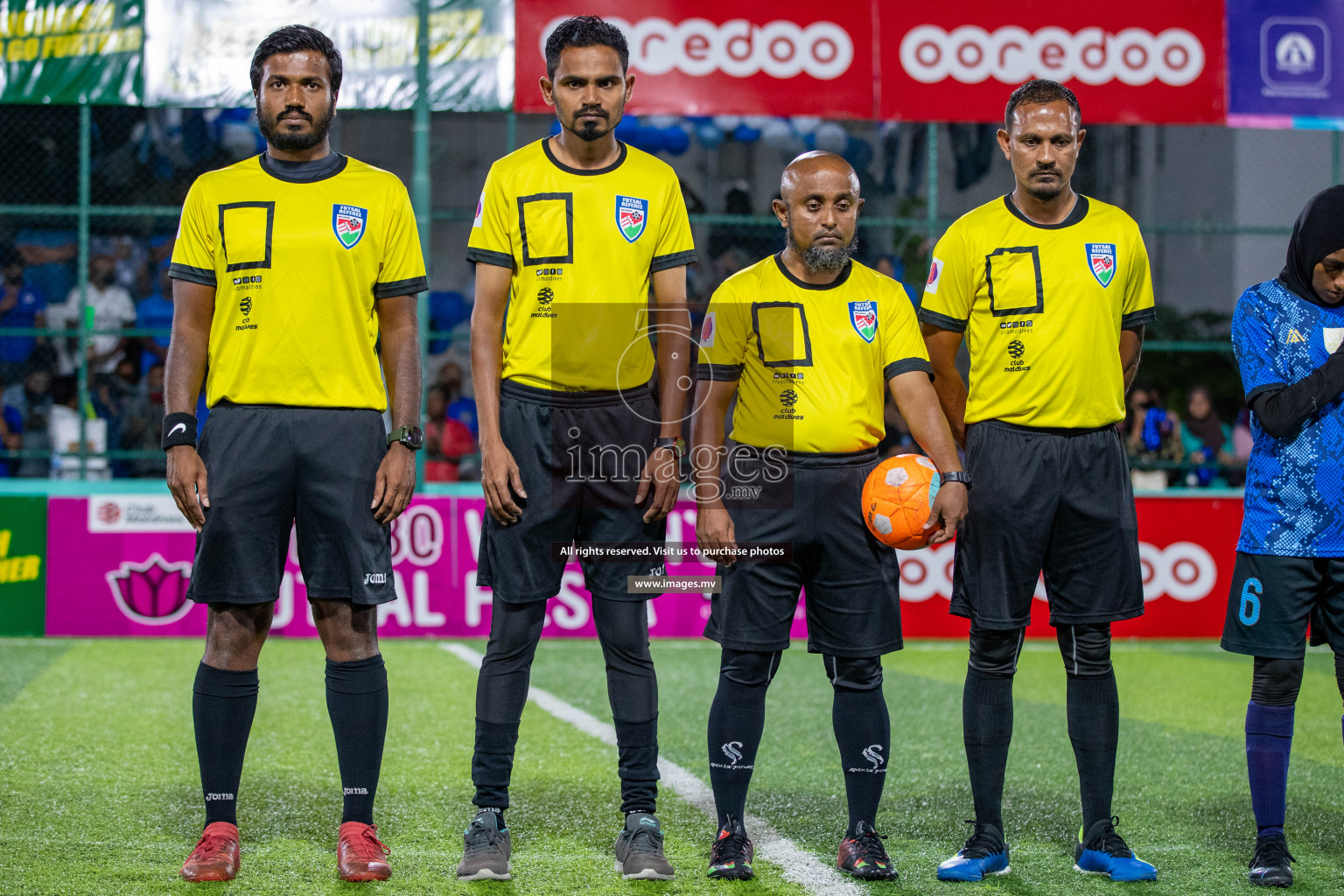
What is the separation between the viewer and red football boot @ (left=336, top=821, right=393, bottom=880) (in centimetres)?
370

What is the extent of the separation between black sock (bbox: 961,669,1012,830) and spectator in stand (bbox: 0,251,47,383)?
10.6 m

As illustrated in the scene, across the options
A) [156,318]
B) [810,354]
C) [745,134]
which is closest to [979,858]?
[810,354]

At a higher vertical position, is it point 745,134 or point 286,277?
point 745,134

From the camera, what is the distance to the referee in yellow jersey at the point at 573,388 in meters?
3.85

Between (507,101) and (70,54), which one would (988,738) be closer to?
(507,101)

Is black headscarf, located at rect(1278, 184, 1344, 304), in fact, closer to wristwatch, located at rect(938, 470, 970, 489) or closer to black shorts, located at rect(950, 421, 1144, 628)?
black shorts, located at rect(950, 421, 1144, 628)

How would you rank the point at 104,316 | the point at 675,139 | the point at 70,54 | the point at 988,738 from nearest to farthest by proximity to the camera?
the point at 988,738 → the point at 70,54 → the point at 104,316 → the point at 675,139

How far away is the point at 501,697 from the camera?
388 centimetres

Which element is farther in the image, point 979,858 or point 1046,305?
point 1046,305

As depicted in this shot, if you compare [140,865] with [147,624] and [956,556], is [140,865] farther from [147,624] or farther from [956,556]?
[147,624]

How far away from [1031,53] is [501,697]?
7523 mm

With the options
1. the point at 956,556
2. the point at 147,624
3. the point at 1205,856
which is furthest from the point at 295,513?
the point at 147,624

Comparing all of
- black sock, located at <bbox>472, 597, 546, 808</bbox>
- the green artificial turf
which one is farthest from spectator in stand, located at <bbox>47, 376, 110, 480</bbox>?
black sock, located at <bbox>472, 597, 546, 808</bbox>

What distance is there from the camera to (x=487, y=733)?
387 centimetres
